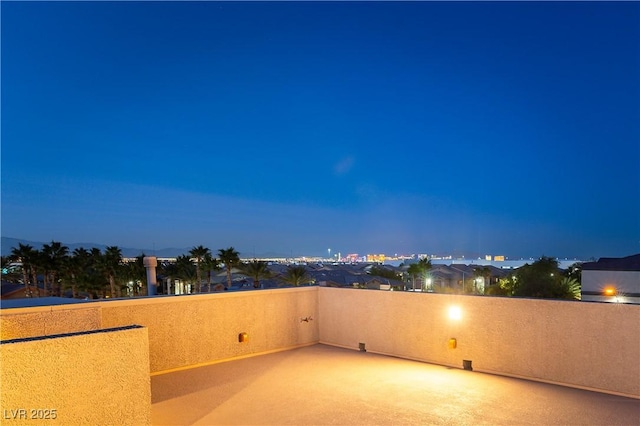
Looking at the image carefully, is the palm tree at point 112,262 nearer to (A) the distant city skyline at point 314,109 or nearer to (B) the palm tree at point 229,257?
(A) the distant city skyline at point 314,109

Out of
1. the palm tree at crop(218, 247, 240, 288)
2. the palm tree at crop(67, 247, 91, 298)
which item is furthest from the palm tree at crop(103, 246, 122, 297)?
the palm tree at crop(218, 247, 240, 288)

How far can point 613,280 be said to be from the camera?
16859 mm

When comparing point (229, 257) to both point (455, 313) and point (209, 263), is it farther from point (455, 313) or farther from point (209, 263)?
point (455, 313)

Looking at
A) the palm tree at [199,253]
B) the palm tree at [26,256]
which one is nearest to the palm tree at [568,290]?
the palm tree at [199,253]

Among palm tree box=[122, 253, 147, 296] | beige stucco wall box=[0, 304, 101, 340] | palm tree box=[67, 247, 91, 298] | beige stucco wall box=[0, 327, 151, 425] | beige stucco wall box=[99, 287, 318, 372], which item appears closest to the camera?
beige stucco wall box=[0, 327, 151, 425]

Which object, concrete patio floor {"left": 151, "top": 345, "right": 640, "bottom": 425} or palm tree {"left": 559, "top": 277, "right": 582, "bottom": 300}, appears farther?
palm tree {"left": 559, "top": 277, "right": 582, "bottom": 300}

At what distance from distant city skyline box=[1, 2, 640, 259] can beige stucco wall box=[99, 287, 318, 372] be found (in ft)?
22.7

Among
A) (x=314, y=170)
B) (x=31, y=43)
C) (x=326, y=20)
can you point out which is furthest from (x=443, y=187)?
(x=31, y=43)

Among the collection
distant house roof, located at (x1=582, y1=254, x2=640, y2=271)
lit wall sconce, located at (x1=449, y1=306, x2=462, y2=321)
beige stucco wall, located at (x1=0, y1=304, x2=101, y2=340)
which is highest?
beige stucco wall, located at (x1=0, y1=304, x2=101, y2=340)

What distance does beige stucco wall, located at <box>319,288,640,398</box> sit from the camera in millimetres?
5188

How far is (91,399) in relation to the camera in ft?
10.4

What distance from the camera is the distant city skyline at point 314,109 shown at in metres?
12.3

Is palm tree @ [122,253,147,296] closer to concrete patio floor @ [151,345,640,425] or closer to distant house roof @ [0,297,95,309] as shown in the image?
distant house roof @ [0,297,95,309]

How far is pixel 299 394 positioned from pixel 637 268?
16.6 metres
